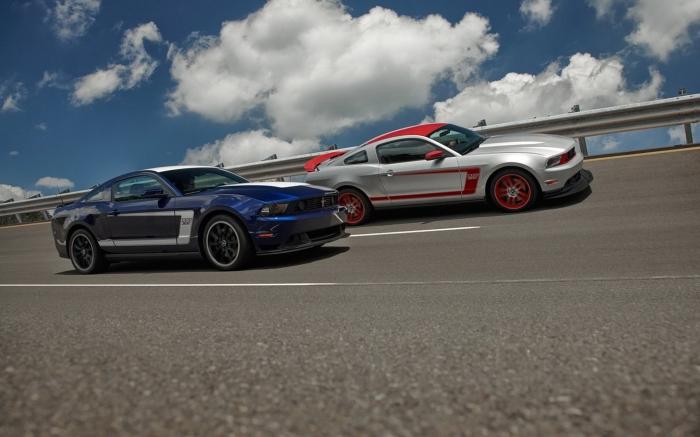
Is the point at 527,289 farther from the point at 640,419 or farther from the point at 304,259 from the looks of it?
the point at 304,259

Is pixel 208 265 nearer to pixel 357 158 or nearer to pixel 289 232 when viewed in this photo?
pixel 289 232

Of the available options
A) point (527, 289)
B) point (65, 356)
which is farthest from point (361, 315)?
point (65, 356)

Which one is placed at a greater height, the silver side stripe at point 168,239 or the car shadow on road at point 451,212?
the silver side stripe at point 168,239

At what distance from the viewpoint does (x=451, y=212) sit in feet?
34.2

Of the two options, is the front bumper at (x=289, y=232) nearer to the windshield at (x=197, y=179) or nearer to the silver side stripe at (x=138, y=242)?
the windshield at (x=197, y=179)

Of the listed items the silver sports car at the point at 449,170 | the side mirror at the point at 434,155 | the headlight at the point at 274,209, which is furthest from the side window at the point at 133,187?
the side mirror at the point at 434,155

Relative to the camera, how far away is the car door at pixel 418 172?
973 cm

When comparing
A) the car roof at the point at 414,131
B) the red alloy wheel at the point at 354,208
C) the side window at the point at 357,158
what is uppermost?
the car roof at the point at 414,131

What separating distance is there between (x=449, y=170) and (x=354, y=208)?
191 cm

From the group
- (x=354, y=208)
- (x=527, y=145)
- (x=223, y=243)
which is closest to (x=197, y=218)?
(x=223, y=243)

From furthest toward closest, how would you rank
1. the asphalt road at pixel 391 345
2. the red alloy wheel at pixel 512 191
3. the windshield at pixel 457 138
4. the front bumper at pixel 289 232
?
the windshield at pixel 457 138, the red alloy wheel at pixel 512 191, the front bumper at pixel 289 232, the asphalt road at pixel 391 345

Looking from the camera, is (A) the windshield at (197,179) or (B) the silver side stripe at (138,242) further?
(A) the windshield at (197,179)

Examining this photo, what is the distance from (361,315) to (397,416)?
1.96 m

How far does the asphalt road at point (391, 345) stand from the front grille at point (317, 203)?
98cm
